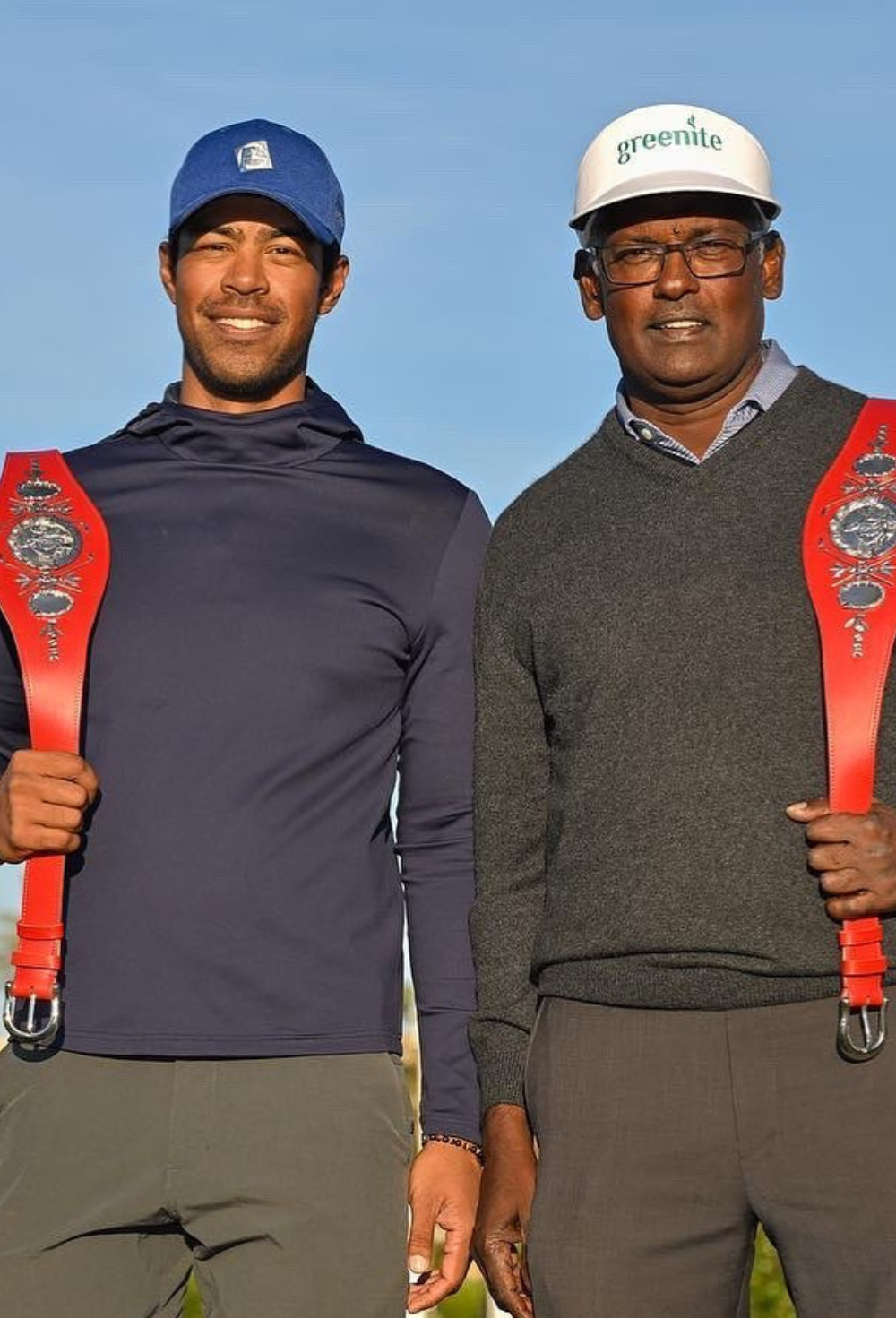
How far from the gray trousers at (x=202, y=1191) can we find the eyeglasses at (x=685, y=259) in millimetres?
1923

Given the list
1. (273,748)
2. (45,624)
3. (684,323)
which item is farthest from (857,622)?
(45,624)

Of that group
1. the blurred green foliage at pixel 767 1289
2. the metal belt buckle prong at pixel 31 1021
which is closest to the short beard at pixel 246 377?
the metal belt buckle prong at pixel 31 1021

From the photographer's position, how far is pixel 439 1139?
189 inches

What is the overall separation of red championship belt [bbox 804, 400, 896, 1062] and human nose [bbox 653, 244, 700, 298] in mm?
497

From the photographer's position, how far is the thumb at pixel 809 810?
14.4 feet

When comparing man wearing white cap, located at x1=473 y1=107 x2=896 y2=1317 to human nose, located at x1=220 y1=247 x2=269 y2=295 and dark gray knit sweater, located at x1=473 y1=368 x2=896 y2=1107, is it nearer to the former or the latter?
dark gray knit sweater, located at x1=473 y1=368 x2=896 y2=1107

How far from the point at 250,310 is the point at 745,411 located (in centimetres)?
121

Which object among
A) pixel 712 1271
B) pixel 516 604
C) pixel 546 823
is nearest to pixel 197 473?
pixel 516 604

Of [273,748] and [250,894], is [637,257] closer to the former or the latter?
[273,748]

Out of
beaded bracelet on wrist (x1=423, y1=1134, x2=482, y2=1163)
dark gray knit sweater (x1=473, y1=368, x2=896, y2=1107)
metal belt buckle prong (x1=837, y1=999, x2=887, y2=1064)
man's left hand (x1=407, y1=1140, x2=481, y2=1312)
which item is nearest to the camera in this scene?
metal belt buckle prong (x1=837, y1=999, x2=887, y2=1064)

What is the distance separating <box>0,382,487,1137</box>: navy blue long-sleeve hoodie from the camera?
459 centimetres

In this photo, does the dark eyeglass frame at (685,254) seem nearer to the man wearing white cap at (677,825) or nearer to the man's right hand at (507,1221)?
the man wearing white cap at (677,825)

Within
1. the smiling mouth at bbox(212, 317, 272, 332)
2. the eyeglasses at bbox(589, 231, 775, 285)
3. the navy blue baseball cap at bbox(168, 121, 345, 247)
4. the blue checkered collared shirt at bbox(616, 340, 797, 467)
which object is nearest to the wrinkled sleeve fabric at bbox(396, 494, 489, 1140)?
the blue checkered collared shirt at bbox(616, 340, 797, 467)

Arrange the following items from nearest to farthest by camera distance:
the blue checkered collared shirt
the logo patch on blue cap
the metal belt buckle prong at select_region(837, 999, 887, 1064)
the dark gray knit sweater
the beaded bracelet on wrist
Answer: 1. the metal belt buckle prong at select_region(837, 999, 887, 1064)
2. the dark gray knit sweater
3. the beaded bracelet on wrist
4. the blue checkered collared shirt
5. the logo patch on blue cap
